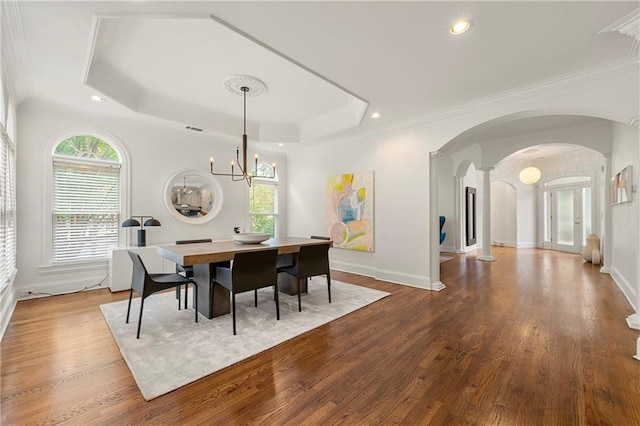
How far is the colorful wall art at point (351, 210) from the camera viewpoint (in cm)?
510

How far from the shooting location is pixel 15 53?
252cm

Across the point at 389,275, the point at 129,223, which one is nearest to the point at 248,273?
the point at 129,223

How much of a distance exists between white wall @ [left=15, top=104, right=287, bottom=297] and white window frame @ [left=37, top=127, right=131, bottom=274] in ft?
0.05

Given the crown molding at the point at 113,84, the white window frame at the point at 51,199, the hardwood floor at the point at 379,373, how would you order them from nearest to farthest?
the hardwood floor at the point at 379,373
the crown molding at the point at 113,84
the white window frame at the point at 51,199

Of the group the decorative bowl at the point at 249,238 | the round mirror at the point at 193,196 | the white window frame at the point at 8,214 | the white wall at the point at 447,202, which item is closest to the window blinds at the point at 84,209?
the white window frame at the point at 8,214

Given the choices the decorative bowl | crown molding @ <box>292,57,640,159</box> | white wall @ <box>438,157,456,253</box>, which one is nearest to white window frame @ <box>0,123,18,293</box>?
the decorative bowl

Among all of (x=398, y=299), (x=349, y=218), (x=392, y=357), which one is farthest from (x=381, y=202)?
(x=392, y=357)

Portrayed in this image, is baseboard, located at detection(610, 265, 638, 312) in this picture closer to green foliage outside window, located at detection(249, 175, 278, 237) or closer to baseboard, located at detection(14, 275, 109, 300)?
green foliage outside window, located at detection(249, 175, 278, 237)

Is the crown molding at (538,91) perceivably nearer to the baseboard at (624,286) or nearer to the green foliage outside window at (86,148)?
the baseboard at (624,286)

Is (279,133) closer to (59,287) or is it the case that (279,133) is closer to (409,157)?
(409,157)

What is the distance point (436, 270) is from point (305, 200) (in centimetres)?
321

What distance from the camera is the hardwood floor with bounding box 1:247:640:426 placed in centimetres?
163

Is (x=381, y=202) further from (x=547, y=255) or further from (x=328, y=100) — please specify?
(x=547, y=255)

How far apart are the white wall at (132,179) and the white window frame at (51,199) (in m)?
0.01
